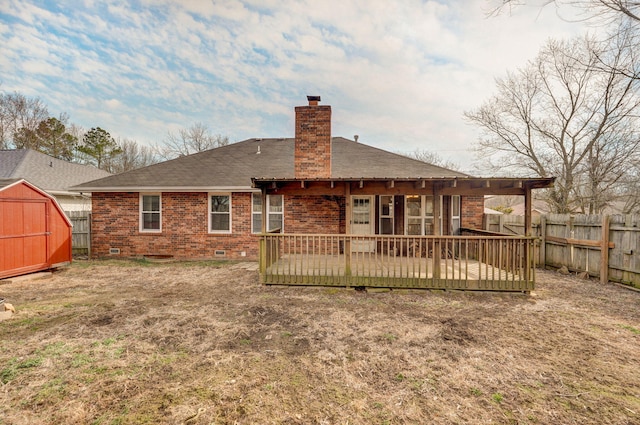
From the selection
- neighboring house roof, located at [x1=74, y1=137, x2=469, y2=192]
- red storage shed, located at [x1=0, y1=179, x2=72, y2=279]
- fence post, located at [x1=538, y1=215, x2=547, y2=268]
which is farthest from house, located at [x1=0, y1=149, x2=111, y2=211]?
fence post, located at [x1=538, y1=215, x2=547, y2=268]

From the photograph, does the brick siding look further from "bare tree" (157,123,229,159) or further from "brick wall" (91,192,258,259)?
"bare tree" (157,123,229,159)

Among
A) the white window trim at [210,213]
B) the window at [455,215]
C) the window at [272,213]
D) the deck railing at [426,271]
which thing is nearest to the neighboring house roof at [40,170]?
the white window trim at [210,213]

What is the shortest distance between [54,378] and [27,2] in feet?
36.6

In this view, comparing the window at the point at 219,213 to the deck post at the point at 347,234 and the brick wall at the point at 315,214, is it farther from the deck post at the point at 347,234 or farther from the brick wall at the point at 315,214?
the deck post at the point at 347,234

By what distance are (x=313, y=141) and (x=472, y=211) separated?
624 cm

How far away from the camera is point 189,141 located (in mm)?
28875

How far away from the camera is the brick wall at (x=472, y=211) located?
31.9 ft

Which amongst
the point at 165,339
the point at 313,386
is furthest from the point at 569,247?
the point at 165,339

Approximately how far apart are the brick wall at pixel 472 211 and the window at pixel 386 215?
8.89ft

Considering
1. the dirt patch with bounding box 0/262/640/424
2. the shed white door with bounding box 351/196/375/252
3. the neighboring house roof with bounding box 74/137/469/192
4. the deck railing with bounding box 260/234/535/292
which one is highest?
the neighboring house roof with bounding box 74/137/469/192

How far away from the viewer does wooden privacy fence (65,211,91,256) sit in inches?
402

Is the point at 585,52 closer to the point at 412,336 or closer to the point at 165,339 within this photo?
the point at 412,336

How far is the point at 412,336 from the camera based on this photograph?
12.8ft

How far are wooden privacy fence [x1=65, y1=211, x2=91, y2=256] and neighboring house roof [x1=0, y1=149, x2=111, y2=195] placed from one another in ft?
12.4
